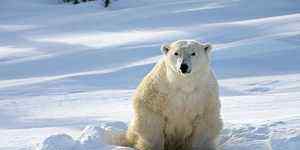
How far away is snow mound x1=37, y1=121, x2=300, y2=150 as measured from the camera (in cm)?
538

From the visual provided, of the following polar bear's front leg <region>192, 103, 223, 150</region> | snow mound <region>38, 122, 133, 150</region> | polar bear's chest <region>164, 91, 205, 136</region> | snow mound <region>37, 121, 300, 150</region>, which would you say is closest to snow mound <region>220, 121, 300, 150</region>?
snow mound <region>37, 121, 300, 150</region>

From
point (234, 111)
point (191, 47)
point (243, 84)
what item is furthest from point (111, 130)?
point (243, 84)

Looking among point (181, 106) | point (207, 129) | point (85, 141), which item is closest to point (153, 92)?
point (181, 106)

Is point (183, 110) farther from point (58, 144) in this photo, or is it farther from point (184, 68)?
Result: point (58, 144)

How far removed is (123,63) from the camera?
14.1 meters

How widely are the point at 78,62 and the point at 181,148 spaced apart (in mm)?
9600

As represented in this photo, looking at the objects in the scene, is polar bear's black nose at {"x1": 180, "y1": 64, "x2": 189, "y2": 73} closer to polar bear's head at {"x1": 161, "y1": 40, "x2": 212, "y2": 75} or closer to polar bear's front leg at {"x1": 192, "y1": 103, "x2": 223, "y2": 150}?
polar bear's head at {"x1": 161, "y1": 40, "x2": 212, "y2": 75}

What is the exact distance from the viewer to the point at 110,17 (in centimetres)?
2131

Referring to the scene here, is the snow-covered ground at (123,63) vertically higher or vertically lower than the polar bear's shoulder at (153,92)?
lower

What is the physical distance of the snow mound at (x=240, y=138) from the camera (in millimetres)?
5385

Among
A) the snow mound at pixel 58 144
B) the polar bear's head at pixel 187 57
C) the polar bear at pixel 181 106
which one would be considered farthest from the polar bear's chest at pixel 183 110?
the snow mound at pixel 58 144

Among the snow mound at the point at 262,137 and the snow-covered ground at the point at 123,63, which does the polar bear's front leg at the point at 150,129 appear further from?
the snow mound at the point at 262,137

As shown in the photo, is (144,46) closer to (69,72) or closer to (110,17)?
(69,72)

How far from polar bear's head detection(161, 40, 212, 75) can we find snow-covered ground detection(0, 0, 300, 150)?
0.77 m
